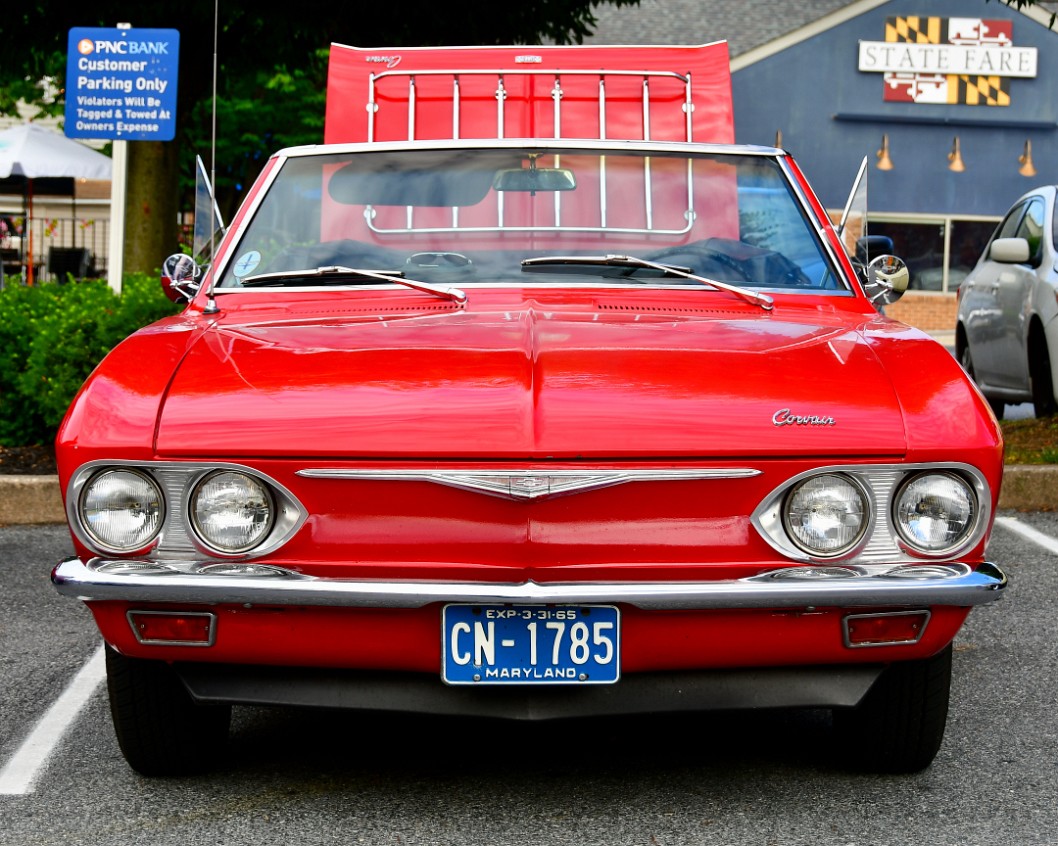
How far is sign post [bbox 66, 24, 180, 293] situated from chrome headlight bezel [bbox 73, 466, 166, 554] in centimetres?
739

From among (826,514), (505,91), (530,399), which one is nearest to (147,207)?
(505,91)

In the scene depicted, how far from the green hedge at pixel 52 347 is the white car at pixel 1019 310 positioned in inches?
188

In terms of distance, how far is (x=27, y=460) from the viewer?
8398 millimetres

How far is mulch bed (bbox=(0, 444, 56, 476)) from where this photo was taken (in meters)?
8.20

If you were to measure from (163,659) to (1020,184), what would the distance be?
27.3m

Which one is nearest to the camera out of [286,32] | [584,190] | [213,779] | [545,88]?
[213,779]

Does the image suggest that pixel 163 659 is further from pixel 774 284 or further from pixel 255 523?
pixel 774 284

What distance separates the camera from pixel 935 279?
94.0ft

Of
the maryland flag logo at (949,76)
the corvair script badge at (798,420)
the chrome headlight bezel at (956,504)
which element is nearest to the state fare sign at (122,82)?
the corvair script badge at (798,420)

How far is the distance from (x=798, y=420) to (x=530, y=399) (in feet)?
1.84

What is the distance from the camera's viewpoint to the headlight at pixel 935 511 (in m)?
3.48

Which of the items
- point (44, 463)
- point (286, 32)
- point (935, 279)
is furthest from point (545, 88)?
point (935, 279)

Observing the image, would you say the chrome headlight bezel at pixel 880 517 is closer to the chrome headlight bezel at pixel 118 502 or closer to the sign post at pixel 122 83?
the chrome headlight bezel at pixel 118 502

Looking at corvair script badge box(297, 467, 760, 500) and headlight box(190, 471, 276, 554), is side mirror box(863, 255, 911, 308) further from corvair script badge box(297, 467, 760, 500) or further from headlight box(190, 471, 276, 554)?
headlight box(190, 471, 276, 554)
